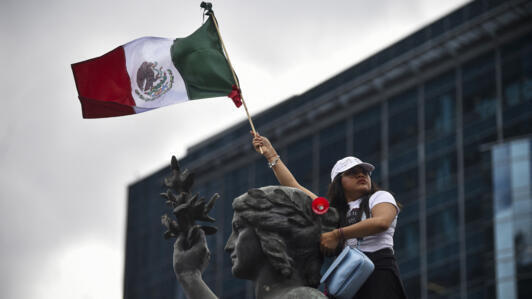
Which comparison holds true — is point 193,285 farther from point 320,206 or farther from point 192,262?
point 320,206

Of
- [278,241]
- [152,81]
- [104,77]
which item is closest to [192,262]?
[278,241]

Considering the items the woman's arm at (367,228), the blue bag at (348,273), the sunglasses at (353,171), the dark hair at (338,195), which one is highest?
the sunglasses at (353,171)

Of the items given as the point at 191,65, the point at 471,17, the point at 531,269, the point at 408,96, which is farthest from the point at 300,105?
the point at 191,65

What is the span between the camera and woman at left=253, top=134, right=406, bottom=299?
952 cm

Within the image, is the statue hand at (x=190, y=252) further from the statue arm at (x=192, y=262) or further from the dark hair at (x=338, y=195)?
the dark hair at (x=338, y=195)

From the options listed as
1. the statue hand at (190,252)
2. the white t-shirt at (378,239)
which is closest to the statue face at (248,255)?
the statue hand at (190,252)

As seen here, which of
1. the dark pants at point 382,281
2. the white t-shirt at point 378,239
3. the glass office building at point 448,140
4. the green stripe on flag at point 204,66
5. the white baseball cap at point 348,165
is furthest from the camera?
the glass office building at point 448,140

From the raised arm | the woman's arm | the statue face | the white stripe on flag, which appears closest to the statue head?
the statue face

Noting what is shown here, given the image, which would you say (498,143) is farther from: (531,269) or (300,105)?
(300,105)

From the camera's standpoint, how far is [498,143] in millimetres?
55750

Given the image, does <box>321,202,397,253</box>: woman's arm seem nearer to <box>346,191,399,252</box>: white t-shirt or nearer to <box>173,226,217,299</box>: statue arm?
<box>346,191,399,252</box>: white t-shirt

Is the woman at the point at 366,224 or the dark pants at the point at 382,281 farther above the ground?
the woman at the point at 366,224

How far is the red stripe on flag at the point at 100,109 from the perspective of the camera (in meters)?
13.3

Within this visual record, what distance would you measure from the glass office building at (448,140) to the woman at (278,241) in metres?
44.1
